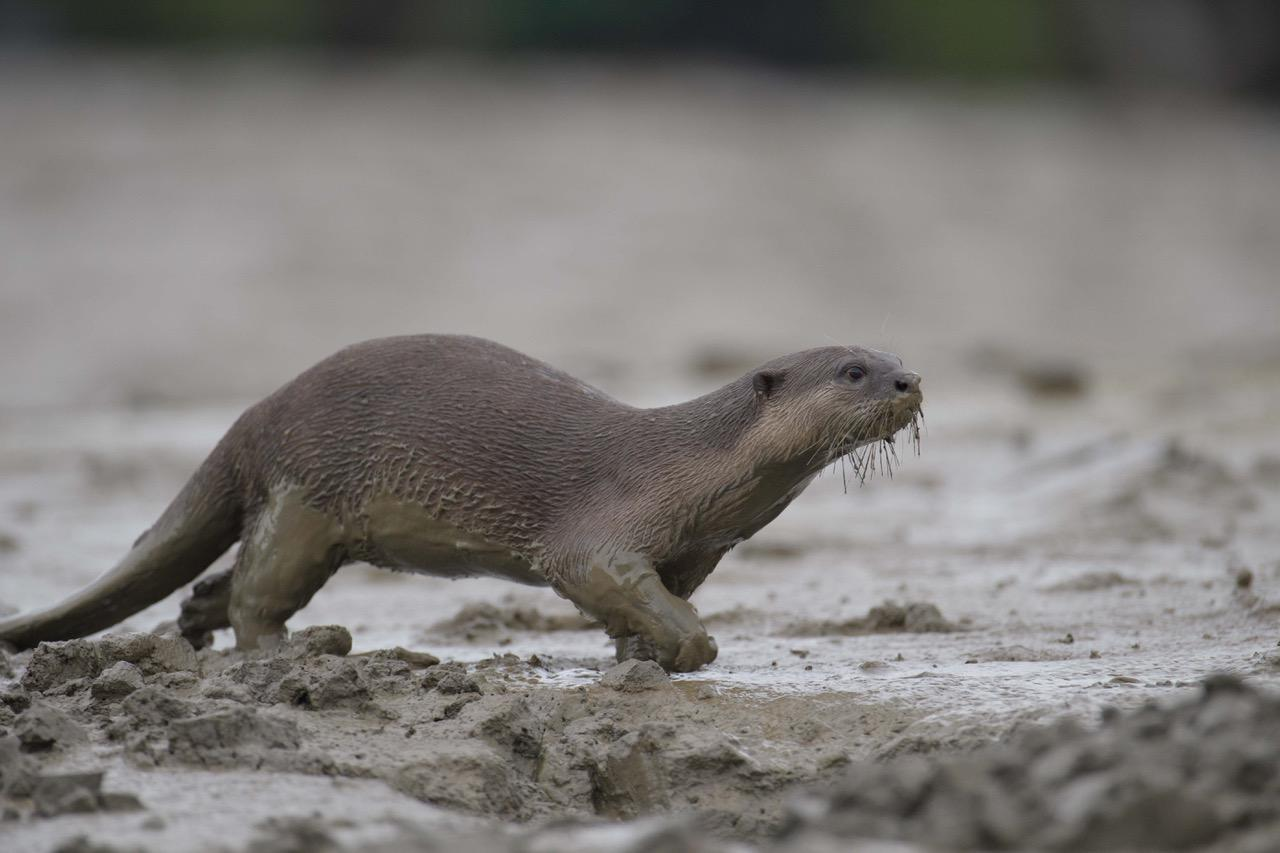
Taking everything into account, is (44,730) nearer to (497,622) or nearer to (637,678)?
(637,678)

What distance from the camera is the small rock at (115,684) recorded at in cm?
420

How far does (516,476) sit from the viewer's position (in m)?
4.83

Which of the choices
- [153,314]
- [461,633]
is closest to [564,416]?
[461,633]

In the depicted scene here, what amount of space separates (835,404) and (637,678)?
2.90 ft

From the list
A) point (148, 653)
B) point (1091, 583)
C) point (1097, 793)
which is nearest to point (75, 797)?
point (148, 653)

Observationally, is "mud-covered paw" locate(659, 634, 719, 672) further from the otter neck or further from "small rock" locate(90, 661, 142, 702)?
"small rock" locate(90, 661, 142, 702)

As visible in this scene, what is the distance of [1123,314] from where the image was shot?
18797mm

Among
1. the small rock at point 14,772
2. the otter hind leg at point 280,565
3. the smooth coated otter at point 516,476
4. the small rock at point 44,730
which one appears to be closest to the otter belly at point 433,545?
the smooth coated otter at point 516,476

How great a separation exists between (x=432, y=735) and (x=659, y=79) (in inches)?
838

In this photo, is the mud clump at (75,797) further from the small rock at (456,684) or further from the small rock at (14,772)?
the small rock at (456,684)

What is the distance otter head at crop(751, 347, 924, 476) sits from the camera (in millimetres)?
4598

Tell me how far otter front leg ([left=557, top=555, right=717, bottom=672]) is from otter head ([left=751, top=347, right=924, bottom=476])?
1.58 ft

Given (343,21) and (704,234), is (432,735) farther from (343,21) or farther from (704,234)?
(343,21)

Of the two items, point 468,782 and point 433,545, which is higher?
point 433,545
